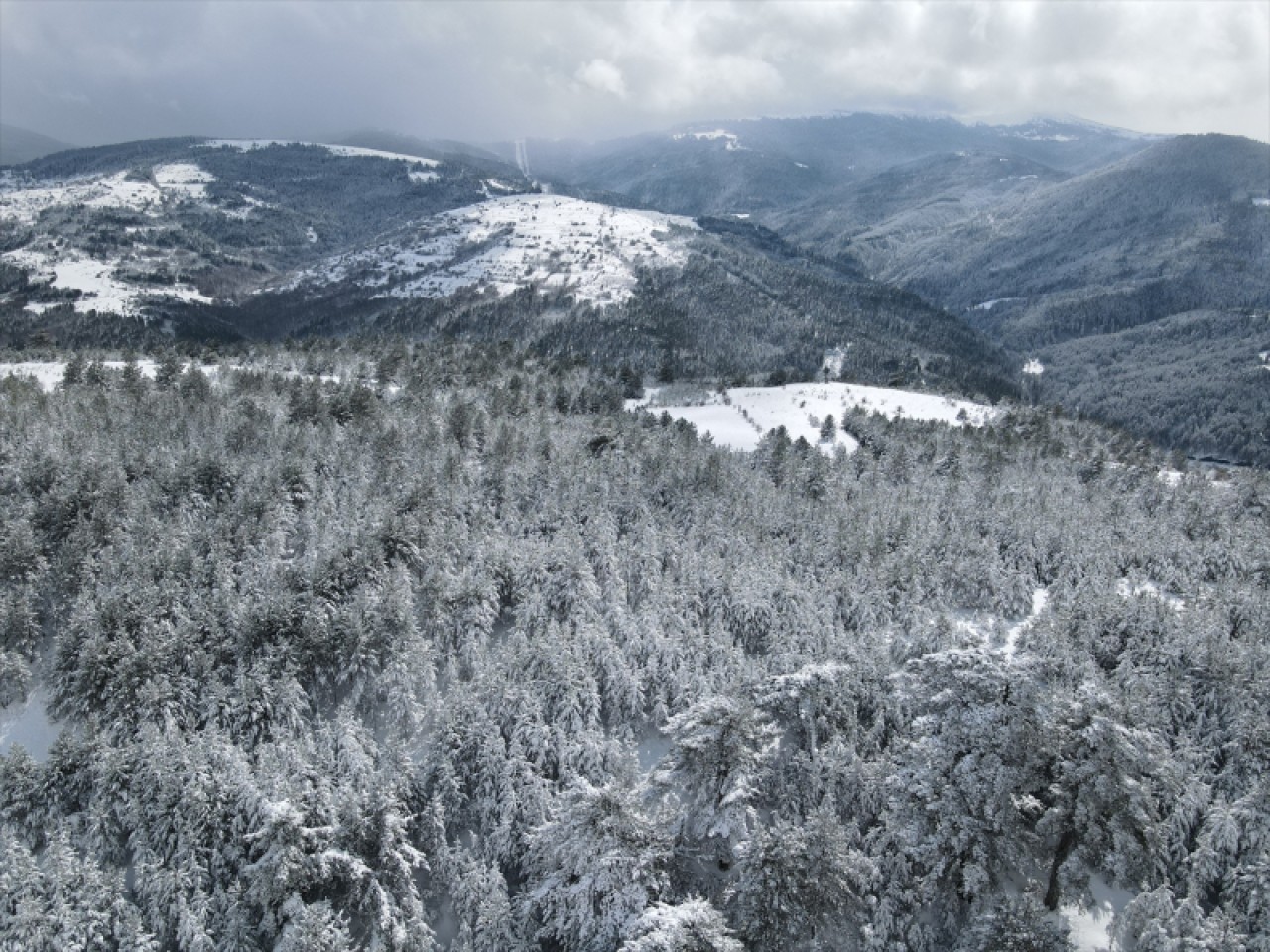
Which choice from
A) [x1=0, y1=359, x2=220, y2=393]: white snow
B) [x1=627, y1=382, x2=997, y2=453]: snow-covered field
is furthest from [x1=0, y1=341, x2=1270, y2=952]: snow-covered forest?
[x1=627, y1=382, x2=997, y2=453]: snow-covered field

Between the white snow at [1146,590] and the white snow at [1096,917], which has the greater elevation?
the white snow at [1146,590]

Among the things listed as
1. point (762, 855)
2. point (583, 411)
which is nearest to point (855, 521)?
point (762, 855)

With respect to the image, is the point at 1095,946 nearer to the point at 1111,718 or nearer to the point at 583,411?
the point at 1111,718

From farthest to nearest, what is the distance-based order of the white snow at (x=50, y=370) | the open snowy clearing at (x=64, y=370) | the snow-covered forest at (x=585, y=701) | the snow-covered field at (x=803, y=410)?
the snow-covered field at (x=803, y=410) → the open snowy clearing at (x=64, y=370) → the white snow at (x=50, y=370) → the snow-covered forest at (x=585, y=701)

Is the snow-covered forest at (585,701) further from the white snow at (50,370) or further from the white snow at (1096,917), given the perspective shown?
the white snow at (50,370)

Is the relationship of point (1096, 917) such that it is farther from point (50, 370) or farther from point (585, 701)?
point (50, 370)

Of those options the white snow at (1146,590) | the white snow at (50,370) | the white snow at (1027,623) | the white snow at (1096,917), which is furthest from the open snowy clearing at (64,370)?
the white snow at (1096,917)
